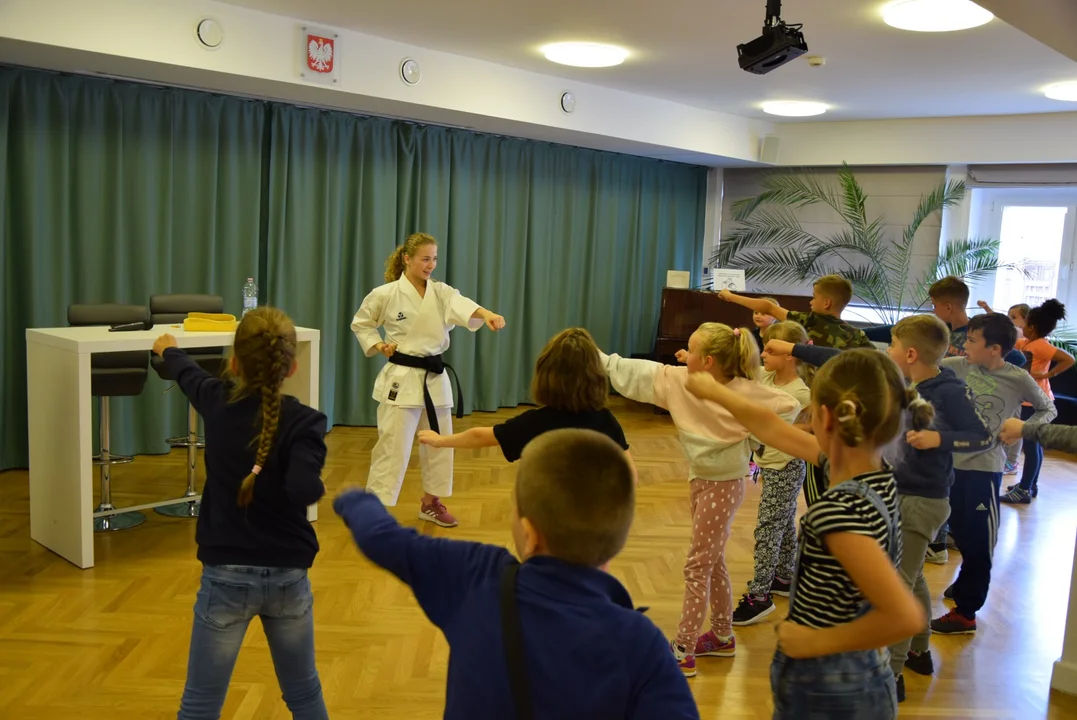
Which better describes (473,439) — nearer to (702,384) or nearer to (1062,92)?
(702,384)

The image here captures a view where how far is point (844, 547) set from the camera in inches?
57.9

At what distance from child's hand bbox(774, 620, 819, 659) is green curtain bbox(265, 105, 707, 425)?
16.5ft

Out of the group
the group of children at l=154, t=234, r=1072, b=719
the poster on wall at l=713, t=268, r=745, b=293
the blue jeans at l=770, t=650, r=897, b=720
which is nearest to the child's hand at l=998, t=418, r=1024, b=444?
the group of children at l=154, t=234, r=1072, b=719

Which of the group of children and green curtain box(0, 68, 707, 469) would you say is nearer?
the group of children

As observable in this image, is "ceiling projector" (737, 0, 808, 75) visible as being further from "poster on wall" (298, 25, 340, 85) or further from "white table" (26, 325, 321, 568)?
"white table" (26, 325, 321, 568)

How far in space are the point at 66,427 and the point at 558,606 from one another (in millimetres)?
3229

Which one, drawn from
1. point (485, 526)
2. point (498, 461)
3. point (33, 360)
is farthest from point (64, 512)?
point (498, 461)

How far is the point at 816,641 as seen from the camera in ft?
5.00

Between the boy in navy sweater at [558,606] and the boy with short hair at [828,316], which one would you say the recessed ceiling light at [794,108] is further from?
the boy in navy sweater at [558,606]

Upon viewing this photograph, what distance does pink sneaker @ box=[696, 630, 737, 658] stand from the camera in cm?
312

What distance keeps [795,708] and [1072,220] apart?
736 cm

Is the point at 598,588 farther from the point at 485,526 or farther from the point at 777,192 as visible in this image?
the point at 777,192

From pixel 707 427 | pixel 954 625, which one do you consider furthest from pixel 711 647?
pixel 954 625

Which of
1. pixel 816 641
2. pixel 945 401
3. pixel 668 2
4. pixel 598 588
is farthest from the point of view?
pixel 668 2
